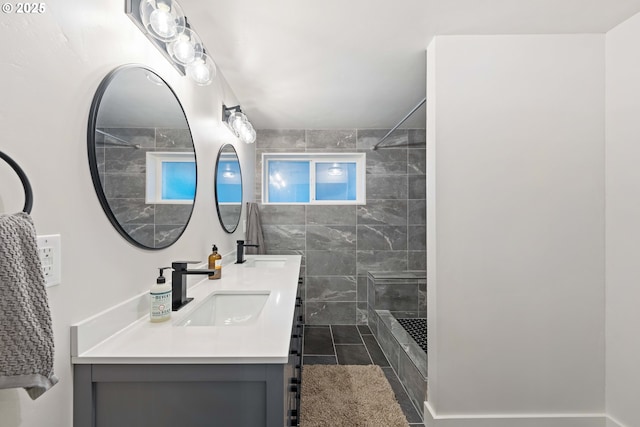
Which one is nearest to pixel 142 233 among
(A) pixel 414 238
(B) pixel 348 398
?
(B) pixel 348 398

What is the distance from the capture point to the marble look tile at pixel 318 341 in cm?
279

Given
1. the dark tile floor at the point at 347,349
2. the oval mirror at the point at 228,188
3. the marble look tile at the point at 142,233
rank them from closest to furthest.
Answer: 1. the marble look tile at the point at 142,233
2. the oval mirror at the point at 228,188
3. the dark tile floor at the point at 347,349

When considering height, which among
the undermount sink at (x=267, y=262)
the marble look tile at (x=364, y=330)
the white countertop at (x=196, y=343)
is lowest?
the marble look tile at (x=364, y=330)

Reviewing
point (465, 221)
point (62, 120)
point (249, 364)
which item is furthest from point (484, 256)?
point (62, 120)

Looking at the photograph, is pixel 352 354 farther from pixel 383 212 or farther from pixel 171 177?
pixel 171 177

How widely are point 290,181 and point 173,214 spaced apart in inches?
91.8

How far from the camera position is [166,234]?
1360 millimetres

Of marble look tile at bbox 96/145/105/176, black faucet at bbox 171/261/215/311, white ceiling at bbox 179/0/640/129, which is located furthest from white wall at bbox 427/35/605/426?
marble look tile at bbox 96/145/105/176

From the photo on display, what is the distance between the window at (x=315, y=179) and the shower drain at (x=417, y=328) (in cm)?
150

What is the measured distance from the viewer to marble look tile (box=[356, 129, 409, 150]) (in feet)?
11.5

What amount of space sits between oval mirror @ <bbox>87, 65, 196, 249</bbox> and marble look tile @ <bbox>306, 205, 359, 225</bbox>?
199cm

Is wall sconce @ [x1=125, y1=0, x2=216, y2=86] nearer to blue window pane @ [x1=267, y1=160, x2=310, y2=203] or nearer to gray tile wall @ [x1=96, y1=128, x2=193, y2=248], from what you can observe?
gray tile wall @ [x1=96, y1=128, x2=193, y2=248]

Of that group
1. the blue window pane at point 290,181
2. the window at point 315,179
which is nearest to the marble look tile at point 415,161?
the window at point 315,179

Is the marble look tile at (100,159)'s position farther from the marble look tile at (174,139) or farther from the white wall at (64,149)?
the marble look tile at (174,139)
